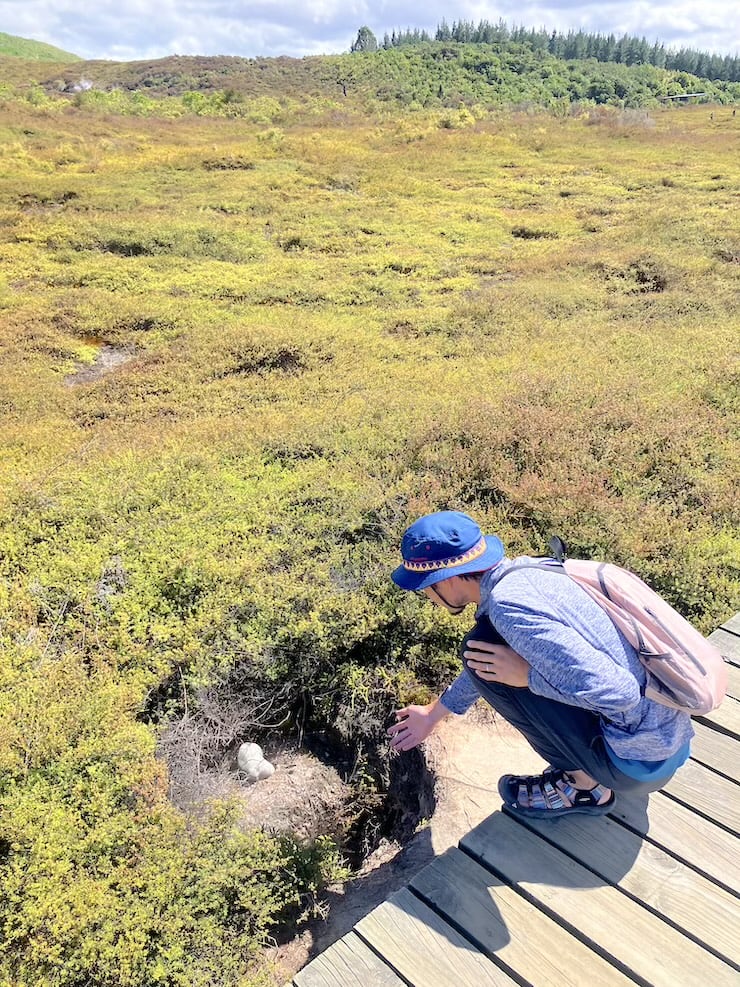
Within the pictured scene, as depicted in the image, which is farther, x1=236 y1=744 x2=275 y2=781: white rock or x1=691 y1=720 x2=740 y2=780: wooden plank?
x1=236 y1=744 x2=275 y2=781: white rock

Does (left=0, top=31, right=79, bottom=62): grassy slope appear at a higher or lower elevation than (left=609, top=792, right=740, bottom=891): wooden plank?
higher

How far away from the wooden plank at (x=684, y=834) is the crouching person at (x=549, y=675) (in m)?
0.14

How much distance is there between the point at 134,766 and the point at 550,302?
30.1 feet

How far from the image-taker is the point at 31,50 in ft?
296

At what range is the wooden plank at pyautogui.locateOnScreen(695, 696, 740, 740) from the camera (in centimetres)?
306

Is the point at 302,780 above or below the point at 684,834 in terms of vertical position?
below

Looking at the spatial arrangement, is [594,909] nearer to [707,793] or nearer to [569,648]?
[707,793]

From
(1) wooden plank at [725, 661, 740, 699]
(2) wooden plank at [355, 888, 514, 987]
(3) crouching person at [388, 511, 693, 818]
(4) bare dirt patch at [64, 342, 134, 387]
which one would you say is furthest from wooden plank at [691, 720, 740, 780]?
(4) bare dirt patch at [64, 342, 134, 387]

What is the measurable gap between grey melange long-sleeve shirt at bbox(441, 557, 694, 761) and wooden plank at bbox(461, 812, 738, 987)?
0.66 metres

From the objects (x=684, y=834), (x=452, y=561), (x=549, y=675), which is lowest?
(x=684, y=834)

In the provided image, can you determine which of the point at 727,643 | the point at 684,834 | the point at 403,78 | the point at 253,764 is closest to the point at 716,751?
the point at 684,834

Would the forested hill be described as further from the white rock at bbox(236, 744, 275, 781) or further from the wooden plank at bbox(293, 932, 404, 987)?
the wooden plank at bbox(293, 932, 404, 987)

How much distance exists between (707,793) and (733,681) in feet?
2.74

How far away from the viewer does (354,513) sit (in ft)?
17.7
